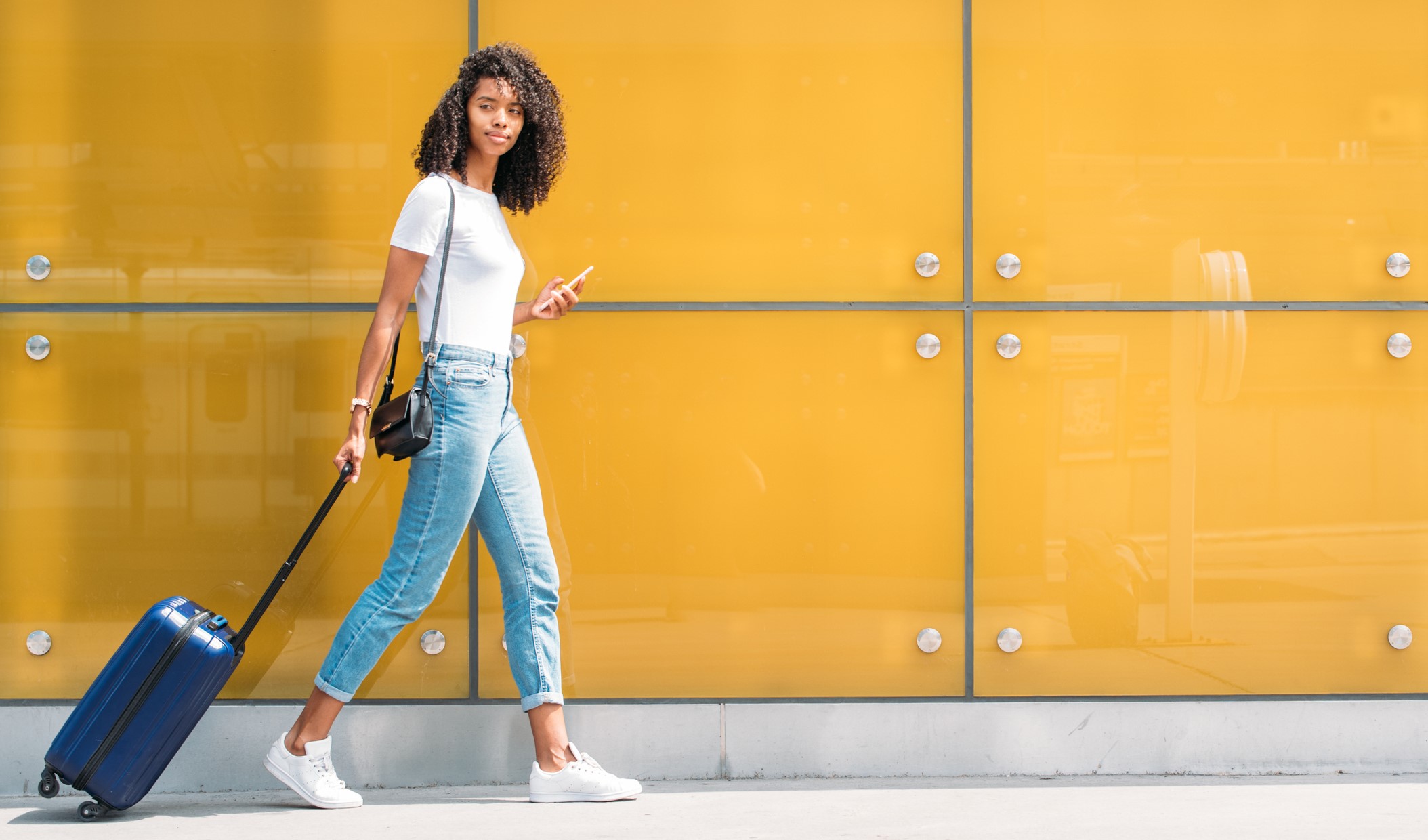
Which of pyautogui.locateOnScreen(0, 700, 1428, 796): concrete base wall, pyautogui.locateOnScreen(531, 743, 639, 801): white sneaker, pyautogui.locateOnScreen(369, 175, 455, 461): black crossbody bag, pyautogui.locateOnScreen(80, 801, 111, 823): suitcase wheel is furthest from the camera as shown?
pyautogui.locateOnScreen(0, 700, 1428, 796): concrete base wall

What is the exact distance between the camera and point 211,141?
377cm

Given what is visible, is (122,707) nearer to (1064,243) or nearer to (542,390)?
(542,390)

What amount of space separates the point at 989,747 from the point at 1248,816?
30.1 inches

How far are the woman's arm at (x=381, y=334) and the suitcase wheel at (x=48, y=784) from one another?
112 cm

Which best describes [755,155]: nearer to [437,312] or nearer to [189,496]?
[437,312]

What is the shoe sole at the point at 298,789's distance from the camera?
3.33 m

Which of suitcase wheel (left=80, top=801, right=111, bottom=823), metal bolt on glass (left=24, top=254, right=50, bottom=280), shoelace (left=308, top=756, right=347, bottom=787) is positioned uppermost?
metal bolt on glass (left=24, top=254, right=50, bottom=280)

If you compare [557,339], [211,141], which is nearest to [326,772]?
[557,339]

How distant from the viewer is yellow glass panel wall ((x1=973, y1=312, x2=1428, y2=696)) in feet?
12.4

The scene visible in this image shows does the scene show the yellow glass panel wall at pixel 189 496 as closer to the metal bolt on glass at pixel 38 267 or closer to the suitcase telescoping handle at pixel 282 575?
the metal bolt on glass at pixel 38 267

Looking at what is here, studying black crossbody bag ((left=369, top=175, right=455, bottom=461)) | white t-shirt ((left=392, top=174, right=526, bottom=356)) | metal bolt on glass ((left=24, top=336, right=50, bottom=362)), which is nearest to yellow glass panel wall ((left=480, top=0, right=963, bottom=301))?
white t-shirt ((left=392, top=174, right=526, bottom=356))

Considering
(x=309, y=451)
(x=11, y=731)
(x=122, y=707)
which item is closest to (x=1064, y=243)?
(x=309, y=451)

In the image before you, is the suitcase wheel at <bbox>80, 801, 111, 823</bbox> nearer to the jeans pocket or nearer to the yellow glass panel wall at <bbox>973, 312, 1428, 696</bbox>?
the jeans pocket

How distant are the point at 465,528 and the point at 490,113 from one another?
115 centimetres
